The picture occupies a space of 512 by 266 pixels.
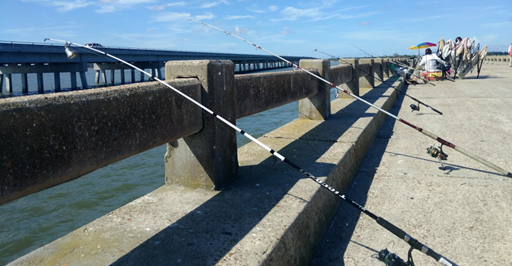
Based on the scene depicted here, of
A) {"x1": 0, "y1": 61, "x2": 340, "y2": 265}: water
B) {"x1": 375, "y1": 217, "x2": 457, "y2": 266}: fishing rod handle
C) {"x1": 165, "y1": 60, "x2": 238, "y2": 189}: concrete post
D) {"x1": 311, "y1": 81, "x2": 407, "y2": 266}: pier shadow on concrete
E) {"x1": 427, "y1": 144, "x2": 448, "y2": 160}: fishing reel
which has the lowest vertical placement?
{"x1": 0, "y1": 61, "x2": 340, "y2": 265}: water

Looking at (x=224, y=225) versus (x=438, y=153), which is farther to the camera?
(x=438, y=153)

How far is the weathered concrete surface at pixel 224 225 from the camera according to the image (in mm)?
2189

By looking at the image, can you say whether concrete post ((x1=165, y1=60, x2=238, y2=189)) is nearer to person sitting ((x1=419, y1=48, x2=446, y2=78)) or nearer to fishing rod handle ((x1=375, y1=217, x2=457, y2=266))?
fishing rod handle ((x1=375, y1=217, x2=457, y2=266))

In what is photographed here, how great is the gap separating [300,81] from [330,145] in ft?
3.98

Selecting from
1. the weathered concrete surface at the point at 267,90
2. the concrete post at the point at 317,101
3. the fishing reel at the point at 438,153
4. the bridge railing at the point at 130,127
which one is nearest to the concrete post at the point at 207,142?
the bridge railing at the point at 130,127

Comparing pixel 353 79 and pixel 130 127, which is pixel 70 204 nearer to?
pixel 130 127

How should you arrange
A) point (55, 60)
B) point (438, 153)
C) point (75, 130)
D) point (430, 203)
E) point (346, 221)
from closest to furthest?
point (75, 130)
point (346, 221)
point (430, 203)
point (438, 153)
point (55, 60)

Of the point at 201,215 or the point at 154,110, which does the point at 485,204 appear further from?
the point at 154,110

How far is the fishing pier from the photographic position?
2.01 meters

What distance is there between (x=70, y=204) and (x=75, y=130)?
3448 millimetres

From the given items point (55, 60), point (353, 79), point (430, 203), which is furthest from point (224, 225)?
point (55, 60)

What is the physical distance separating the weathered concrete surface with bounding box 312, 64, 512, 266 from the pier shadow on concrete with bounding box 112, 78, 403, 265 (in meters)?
0.19

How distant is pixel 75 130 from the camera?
2.04 m

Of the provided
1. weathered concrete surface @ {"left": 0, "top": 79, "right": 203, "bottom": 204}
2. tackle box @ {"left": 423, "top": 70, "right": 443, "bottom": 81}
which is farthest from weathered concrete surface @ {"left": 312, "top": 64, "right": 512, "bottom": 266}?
tackle box @ {"left": 423, "top": 70, "right": 443, "bottom": 81}
